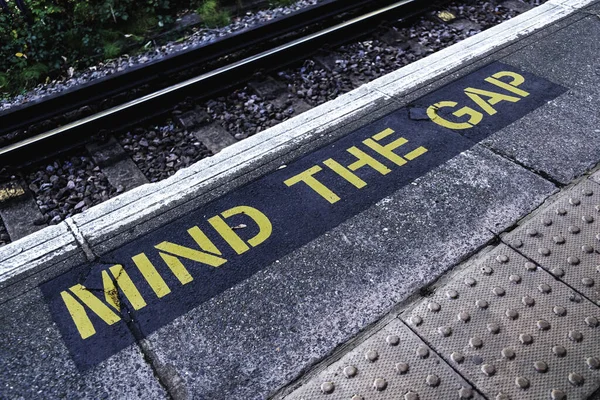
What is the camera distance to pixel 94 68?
21.3ft

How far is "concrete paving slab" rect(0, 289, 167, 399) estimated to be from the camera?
2.68m

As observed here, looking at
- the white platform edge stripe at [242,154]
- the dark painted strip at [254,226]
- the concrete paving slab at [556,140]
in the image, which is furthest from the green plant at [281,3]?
the concrete paving slab at [556,140]

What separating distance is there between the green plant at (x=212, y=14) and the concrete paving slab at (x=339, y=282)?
433 cm

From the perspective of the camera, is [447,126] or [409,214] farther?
[447,126]

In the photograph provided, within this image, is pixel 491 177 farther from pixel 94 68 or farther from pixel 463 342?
pixel 94 68

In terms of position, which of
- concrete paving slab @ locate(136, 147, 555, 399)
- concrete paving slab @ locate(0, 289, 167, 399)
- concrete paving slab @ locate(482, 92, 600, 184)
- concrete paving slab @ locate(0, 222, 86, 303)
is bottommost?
concrete paving slab @ locate(0, 289, 167, 399)

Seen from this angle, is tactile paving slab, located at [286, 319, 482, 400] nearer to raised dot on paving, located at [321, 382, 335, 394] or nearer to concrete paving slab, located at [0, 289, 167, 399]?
raised dot on paving, located at [321, 382, 335, 394]

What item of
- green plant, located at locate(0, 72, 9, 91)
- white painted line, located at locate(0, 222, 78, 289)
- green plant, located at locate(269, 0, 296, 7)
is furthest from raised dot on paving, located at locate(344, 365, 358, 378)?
green plant, located at locate(269, 0, 296, 7)

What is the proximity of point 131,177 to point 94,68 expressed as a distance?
272 cm

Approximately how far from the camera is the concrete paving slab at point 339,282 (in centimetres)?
275

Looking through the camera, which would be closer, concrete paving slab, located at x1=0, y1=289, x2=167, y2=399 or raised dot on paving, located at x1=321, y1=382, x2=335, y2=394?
raised dot on paving, located at x1=321, y1=382, x2=335, y2=394

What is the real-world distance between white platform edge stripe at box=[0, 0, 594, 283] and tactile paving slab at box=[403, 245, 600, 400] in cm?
189

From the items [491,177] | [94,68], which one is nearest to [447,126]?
[491,177]

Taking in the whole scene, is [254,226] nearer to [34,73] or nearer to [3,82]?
[34,73]
